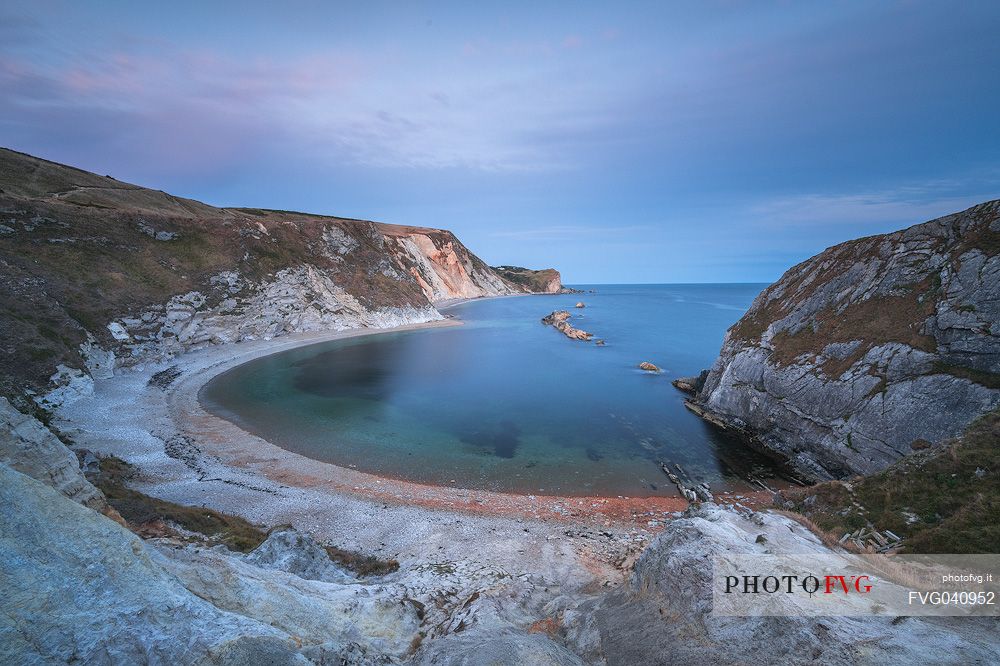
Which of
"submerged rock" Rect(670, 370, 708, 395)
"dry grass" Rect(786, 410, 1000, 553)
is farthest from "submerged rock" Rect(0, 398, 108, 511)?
"submerged rock" Rect(670, 370, 708, 395)

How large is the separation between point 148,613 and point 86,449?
1926 centimetres

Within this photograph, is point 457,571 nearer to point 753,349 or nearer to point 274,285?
point 753,349

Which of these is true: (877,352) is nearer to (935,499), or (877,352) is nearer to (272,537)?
(935,499)

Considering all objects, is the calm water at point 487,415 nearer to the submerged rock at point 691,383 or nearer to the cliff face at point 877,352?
the submerged rock at point 691,383

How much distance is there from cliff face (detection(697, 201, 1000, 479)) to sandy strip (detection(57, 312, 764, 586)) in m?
10.2

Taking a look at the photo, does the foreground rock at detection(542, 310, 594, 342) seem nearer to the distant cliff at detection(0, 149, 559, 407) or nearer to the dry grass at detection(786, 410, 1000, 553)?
the distant cliff at detection(0, 149, 559, 407)

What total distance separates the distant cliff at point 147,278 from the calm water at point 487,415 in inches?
310

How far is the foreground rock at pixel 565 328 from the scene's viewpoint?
68800mm

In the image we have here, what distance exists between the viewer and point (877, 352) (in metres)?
20.9

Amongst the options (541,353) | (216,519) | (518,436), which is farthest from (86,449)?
(541,353)

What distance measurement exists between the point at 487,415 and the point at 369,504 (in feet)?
46.0

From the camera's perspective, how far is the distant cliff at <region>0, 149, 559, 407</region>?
28.3 meters

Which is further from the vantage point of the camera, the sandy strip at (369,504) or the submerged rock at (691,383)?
the submerged rock at (691,383)

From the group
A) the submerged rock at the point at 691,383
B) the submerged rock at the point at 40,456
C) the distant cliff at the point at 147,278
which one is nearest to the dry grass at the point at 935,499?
the submerged rock at the point at 40,456
